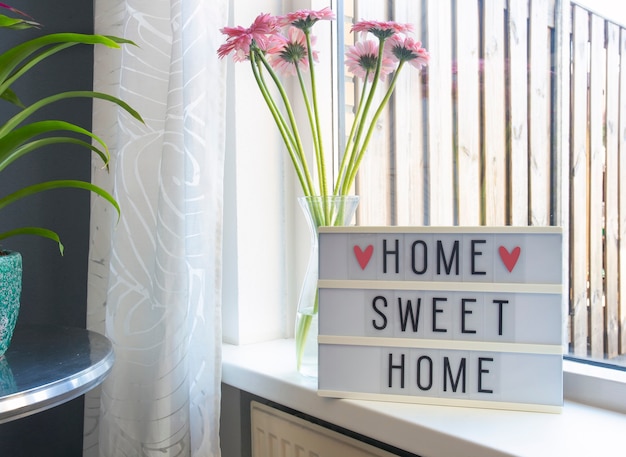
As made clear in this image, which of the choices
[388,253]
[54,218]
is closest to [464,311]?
[388,253]

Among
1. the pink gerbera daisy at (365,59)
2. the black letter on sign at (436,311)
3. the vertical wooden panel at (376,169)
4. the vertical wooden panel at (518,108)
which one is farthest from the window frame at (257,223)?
the black letter on sign at (436,311)

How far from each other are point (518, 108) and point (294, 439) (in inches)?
28.8

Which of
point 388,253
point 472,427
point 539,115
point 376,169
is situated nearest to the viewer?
point 472,427

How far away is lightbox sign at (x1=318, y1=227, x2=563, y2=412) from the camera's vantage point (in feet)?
2.52

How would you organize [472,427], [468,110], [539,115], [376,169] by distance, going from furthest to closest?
1. [376,169]
2. [468,110]
3. [539,115]
4. [472,427]

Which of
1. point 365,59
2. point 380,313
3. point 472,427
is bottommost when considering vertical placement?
point 472,427

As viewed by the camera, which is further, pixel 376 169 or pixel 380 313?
pixel 376 169

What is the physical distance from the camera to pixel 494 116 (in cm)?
102

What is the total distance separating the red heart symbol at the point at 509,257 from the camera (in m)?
0.78

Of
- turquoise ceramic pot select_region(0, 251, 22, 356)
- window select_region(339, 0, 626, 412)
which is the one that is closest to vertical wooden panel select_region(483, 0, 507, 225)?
window select_region(339, 0, 626, 412)

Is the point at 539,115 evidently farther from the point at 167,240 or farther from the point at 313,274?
the point at 167,240

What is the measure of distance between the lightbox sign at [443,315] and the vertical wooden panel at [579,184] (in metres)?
0.18

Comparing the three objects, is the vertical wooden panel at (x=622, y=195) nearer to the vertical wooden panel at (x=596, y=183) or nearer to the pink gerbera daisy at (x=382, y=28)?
the vertical wooden panel at (x=596, y=183)

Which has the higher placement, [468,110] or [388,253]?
[468,110]
